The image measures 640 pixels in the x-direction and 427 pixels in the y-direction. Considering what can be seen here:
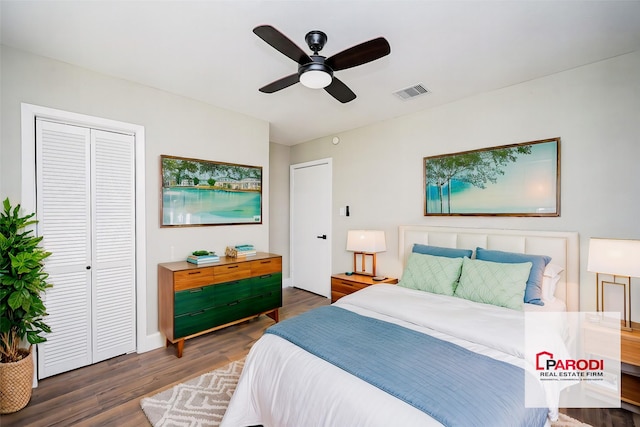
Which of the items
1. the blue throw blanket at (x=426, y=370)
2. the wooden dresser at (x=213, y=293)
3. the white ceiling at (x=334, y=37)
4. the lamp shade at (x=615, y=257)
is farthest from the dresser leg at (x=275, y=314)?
the lamp shade at (x=615, y=257)

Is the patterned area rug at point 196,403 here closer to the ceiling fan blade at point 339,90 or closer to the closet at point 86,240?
the closet at point 86,240

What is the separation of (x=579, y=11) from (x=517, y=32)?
324 mm

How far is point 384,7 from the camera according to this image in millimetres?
1801

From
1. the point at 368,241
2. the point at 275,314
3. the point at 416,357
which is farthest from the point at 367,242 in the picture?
the point at 416,357

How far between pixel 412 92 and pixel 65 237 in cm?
350

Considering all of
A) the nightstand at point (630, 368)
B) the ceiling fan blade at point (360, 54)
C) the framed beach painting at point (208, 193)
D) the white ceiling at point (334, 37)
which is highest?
the white ceiling at point (334, 37)

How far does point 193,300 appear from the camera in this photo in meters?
2.87

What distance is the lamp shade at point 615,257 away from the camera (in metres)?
1.97

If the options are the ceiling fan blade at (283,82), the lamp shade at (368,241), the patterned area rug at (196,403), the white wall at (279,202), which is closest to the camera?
the patterned area rug at (196,403)

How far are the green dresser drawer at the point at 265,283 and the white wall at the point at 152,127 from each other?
0.55 meters

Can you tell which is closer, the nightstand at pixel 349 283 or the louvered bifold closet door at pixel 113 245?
the louvered bifold closet door at pixel 113 245

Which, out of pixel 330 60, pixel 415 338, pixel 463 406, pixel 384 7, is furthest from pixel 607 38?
pixel 463 406

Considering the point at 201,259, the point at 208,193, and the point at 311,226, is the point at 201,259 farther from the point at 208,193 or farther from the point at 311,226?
the point at 311,226

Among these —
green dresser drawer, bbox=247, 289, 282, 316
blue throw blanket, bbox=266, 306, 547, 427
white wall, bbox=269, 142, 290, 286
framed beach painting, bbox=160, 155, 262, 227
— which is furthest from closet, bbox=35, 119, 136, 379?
white wall, bbox=269, 142, 290, 286
